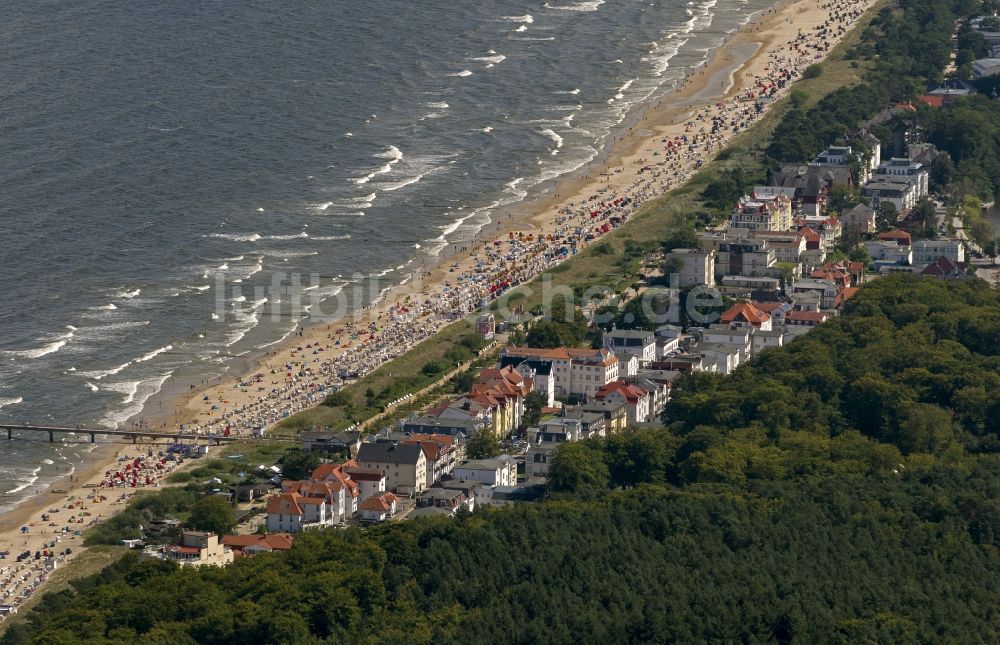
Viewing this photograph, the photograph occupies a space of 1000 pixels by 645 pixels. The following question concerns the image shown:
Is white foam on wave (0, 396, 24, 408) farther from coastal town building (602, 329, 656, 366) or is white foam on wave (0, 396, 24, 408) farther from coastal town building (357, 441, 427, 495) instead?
coastal town building (602, 329, 656, 366)

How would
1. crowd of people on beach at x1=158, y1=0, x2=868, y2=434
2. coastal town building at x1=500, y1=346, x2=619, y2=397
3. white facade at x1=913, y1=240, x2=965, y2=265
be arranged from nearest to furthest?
coastal town building at x1=500, y1=346, x2=619, y2=397, crowd of people on beach at x1=158, y1=0, x2=868, y2=434, white facade at x1=913, y1=240, x2=965, y2=265

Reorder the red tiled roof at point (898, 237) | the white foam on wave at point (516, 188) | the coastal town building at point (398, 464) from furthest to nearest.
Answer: the white foam on wave at point (516, 188), the red tiled roof at point (898, 237), the coastal town building at point (398, 464)

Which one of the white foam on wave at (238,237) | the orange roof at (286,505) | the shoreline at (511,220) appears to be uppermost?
the orange roof at (286,505)

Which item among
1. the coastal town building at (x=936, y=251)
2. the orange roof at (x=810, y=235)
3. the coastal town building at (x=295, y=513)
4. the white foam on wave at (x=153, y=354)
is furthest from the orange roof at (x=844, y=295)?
the coastal town building at (x=295, y=513)

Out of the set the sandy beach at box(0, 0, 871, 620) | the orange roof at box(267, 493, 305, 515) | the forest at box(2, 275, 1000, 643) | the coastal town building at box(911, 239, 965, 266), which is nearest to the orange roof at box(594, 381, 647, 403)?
the forest at box(2, 275, 1000, 643)

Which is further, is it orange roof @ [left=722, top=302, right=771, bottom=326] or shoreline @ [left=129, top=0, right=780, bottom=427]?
orange roof @ [left=722, top=302, right=771, bottom=326]

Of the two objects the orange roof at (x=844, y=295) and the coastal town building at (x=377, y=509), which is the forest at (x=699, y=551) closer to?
the coastal town building at (x=377, y=509)

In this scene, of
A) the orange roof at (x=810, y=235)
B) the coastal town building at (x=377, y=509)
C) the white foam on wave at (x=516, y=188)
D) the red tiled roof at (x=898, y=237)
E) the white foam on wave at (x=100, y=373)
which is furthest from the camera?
the white foam on wave at (x=516, y=188)

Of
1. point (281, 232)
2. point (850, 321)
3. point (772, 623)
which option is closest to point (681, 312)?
point (850, 321)
